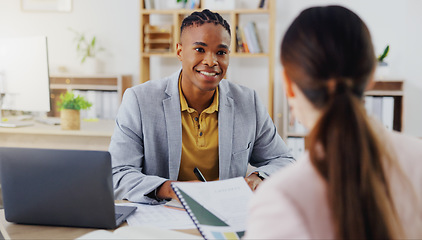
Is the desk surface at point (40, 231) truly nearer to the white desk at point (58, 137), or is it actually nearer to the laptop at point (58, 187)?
the laptop at point (58, 187)

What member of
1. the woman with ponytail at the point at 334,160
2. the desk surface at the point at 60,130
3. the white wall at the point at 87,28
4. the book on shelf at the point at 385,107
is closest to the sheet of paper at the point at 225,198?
the woman with ponytail at the point at 334,160

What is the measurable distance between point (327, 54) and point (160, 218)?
733 millimetres

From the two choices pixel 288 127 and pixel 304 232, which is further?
pixel 288 127

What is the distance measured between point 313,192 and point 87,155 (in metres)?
0.62

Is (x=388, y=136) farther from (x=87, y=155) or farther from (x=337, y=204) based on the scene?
(x=87, y=155)

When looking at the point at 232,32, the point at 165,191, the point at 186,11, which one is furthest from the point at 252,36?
the point at 165,191

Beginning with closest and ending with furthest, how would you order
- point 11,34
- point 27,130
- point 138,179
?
point 138,179 < point 27,130 < point 11,34

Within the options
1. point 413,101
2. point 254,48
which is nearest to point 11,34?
point 254,48

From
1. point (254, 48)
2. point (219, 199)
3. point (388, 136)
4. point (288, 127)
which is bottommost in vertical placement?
point (288, 127)

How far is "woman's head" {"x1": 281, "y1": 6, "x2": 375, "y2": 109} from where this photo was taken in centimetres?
60

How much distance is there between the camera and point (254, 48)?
360 centimetres

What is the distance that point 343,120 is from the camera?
1.89ft

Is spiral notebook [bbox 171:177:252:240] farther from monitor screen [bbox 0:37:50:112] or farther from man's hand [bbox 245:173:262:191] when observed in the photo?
monitor screen [bbox 0:37:50:112]

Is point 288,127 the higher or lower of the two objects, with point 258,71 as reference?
lower
